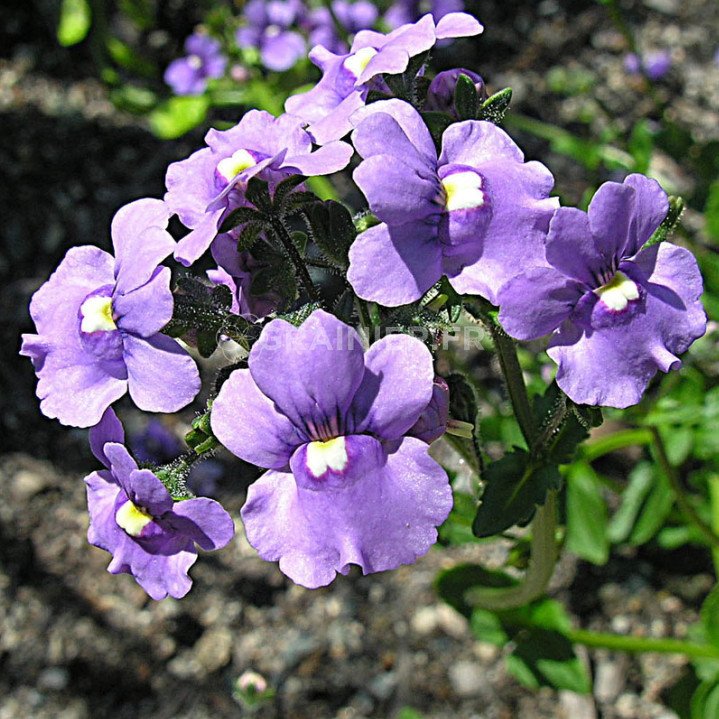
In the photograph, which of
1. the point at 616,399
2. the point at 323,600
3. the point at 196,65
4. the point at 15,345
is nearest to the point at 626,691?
the point at 323,600

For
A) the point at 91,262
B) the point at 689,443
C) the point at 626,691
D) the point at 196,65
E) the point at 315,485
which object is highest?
the point at 91,262

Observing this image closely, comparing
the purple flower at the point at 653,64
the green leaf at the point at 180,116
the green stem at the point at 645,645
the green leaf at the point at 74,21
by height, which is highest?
the green leaf at the point at 74,21

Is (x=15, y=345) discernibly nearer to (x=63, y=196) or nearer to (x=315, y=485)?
(x=63, y=196)

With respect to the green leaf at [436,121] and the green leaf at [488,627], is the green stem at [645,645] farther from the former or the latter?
the green leaf at [436,121]

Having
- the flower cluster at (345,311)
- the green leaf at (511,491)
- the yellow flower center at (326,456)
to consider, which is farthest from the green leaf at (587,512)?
the yellow flower center at (326,456)

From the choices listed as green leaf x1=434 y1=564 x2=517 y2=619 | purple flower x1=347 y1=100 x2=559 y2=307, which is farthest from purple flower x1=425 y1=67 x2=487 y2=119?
green leaf x1=434 y1=564 x2=517 y2=619

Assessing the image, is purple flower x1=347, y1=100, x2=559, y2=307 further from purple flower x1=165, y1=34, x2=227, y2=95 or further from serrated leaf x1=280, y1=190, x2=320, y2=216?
purple flower x1=165, y1=34, x2=227, y2=95
